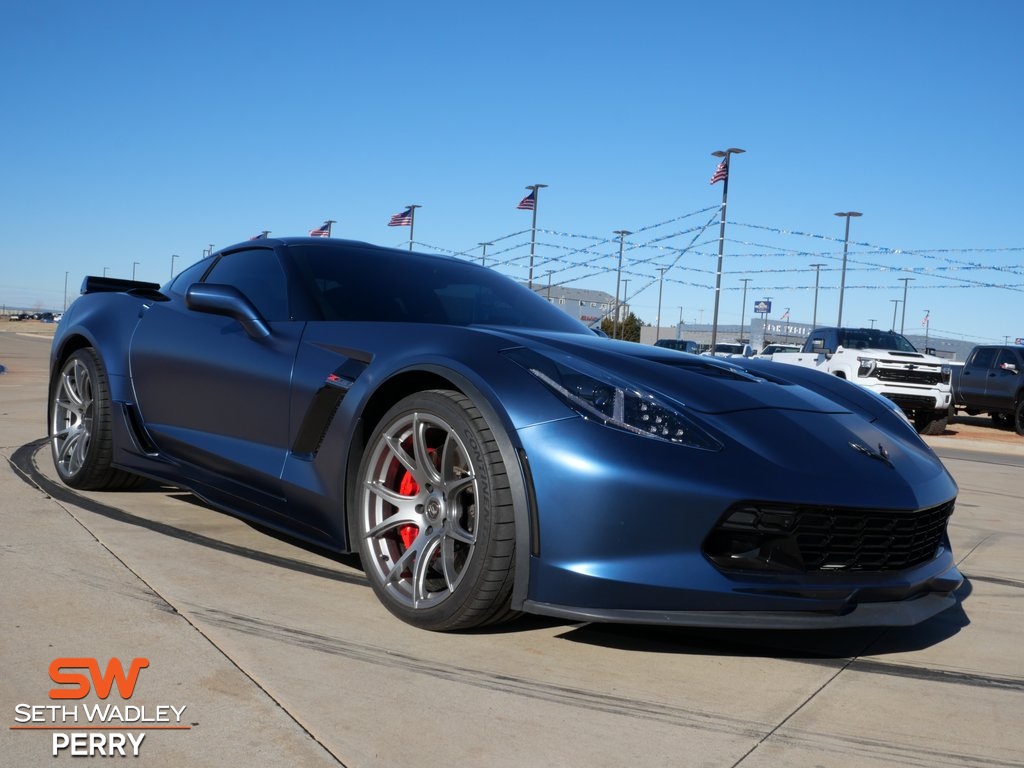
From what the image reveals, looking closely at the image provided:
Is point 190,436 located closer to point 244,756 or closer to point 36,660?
point 36,660

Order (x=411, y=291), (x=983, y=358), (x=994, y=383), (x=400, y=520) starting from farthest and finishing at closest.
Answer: (x=983, y=358) < (x=994, y=383) < (x=411, y=291) < (x=400, y=520)

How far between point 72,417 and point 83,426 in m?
0.23

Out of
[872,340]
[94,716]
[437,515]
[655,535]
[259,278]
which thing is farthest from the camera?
[872,340]

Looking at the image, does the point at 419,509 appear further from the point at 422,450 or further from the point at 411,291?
the point at 411,291

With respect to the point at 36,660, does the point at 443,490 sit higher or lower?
higher

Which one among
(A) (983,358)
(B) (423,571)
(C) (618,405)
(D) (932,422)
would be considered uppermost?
(A) (983,358)

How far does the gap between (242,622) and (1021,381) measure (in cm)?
1773

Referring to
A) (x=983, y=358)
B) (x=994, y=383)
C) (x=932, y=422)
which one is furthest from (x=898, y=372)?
(x=983, y=358)

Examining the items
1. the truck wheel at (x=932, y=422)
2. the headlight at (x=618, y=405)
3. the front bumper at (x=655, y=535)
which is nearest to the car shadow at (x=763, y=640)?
the front bumper at (x=655, y=535)

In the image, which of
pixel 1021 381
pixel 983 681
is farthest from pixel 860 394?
pixel 1021 381

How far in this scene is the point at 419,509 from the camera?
3.21 meters

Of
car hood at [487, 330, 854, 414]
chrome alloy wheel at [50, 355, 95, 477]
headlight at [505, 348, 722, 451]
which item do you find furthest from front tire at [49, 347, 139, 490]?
headlight at [505, 348, 722, 451]

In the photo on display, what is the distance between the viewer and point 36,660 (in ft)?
8.61

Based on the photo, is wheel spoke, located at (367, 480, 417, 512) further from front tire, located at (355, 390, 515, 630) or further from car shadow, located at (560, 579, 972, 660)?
car shadow, located at (560, 579, 972, 660)
